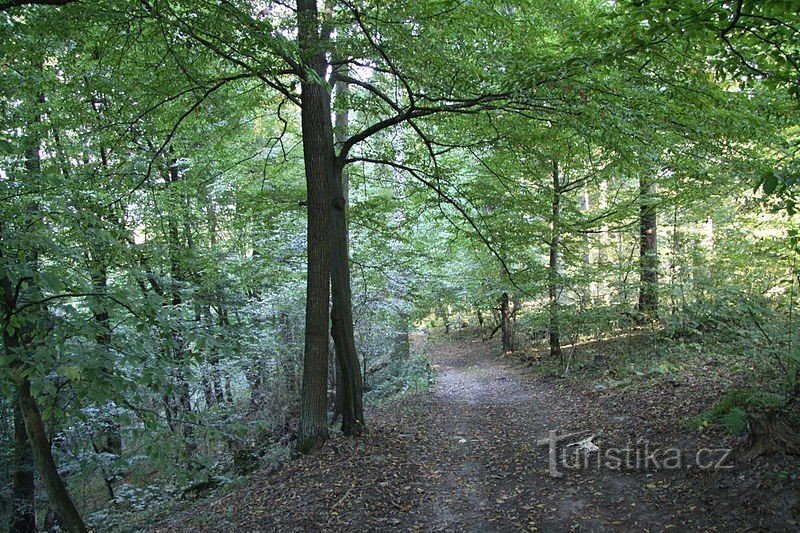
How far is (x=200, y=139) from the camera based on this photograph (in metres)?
8.65

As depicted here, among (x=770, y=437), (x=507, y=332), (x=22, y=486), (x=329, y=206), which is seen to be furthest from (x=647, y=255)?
(x=22, y=486)

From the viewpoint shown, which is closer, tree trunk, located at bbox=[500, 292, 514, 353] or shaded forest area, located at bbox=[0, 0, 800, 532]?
shaded forest area, located at bbox=[0, 0, 800, 532]

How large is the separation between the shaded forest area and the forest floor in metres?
0.32

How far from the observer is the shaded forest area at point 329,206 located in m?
4.20

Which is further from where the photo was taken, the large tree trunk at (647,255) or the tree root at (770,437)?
the large tree trunk at (647,255)

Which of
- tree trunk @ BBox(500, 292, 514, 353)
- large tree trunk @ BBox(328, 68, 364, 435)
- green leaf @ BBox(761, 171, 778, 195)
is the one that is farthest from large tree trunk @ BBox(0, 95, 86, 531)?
tree trunk @ BBox(500, 292, 514, 353)

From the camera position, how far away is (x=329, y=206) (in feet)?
24.0

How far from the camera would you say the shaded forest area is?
4199 millimetres

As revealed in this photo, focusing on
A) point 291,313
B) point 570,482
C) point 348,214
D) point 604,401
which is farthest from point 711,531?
point 291,313

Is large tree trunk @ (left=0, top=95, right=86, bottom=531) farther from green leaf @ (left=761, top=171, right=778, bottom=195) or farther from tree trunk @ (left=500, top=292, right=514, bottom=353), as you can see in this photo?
tree trunk @ (left=500, top=292, right=514, bottom=353)

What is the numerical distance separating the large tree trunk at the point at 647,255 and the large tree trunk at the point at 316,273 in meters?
6.50

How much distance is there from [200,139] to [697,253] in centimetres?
995

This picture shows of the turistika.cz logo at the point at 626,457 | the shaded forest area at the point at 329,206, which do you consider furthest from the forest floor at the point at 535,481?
the shaded forest area at the point at 329,206

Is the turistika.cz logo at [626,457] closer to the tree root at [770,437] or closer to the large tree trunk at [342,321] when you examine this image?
the tree root at [770,437]
